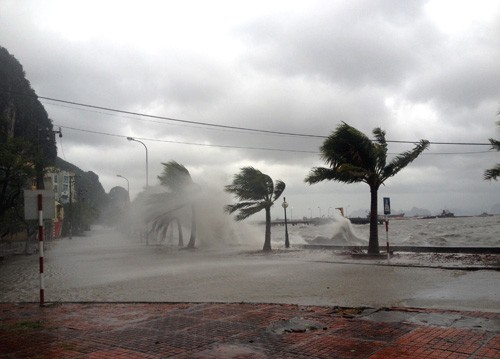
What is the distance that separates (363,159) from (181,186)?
16.7 meters

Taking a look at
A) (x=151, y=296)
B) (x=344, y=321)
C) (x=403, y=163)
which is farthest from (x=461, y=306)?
(x=403, y=163)

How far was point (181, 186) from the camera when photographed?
3369 centimetres

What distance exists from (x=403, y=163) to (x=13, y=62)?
9644 cm

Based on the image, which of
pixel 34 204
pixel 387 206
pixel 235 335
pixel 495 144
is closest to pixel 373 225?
pixel 387 206

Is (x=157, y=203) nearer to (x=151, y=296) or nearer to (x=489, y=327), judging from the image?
(x=151, y=296)

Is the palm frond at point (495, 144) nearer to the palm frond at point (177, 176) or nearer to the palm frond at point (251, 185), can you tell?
the palm frond at point (251, 185)

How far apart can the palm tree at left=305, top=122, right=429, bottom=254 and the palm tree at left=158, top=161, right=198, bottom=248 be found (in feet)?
46.9

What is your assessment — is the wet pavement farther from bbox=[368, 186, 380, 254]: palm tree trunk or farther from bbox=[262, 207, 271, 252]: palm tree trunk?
bbox=[262, 207, 271, 252]: palm tree trunk

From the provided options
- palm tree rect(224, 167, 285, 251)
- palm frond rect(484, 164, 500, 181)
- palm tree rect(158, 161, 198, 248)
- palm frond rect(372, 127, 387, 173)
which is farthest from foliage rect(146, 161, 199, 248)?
palm frond rect(484, 164, 500, 181)

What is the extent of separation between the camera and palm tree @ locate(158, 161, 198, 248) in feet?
110

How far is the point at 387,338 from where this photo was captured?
20.3 ft

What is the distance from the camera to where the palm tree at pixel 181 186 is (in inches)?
1318

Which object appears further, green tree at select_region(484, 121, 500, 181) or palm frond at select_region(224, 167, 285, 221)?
palm frond at select_region(224, 167, 285, 221)

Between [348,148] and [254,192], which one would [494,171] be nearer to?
[348,148]
